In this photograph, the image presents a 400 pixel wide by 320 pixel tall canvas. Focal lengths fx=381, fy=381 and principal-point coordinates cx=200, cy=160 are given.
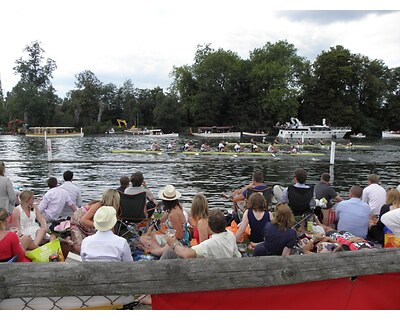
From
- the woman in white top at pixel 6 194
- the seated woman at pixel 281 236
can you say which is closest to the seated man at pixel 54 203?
the woman in white top at pixel 6 194

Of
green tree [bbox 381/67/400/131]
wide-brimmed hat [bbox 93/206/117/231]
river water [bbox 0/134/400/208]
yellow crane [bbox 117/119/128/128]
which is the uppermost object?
green tree [bbox 381/67/400/131]

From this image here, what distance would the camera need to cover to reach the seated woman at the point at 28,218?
6.41 m

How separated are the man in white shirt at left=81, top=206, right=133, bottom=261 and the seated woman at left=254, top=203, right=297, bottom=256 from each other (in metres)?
1.83

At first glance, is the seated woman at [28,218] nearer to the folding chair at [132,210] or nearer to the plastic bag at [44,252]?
the plastic bag at [44,252]

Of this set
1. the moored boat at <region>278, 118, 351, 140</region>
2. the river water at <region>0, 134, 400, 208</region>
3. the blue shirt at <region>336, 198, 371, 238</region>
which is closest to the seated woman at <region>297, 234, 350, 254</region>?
the blue shirt at <region>336, 198, 371, 238</region>

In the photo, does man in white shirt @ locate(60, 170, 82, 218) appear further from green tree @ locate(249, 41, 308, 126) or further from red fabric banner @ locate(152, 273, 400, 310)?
green tree @ locate(249, 41, 308, 126)

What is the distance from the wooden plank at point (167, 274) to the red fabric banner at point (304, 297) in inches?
4.0

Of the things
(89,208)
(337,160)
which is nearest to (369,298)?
(89,208)

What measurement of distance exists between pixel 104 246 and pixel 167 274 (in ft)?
5.66

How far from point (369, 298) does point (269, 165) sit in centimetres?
2334

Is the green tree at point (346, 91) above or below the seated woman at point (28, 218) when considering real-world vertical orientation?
above

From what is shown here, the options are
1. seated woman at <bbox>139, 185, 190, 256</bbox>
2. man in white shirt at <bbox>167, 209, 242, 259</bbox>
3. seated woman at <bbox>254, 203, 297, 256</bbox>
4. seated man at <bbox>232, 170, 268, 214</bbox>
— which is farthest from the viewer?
seated man at <bbox>232, 170, 268, 214</bbox>

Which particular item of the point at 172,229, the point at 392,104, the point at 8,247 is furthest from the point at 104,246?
the point at 392,104

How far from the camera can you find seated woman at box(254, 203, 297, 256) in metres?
4.93
